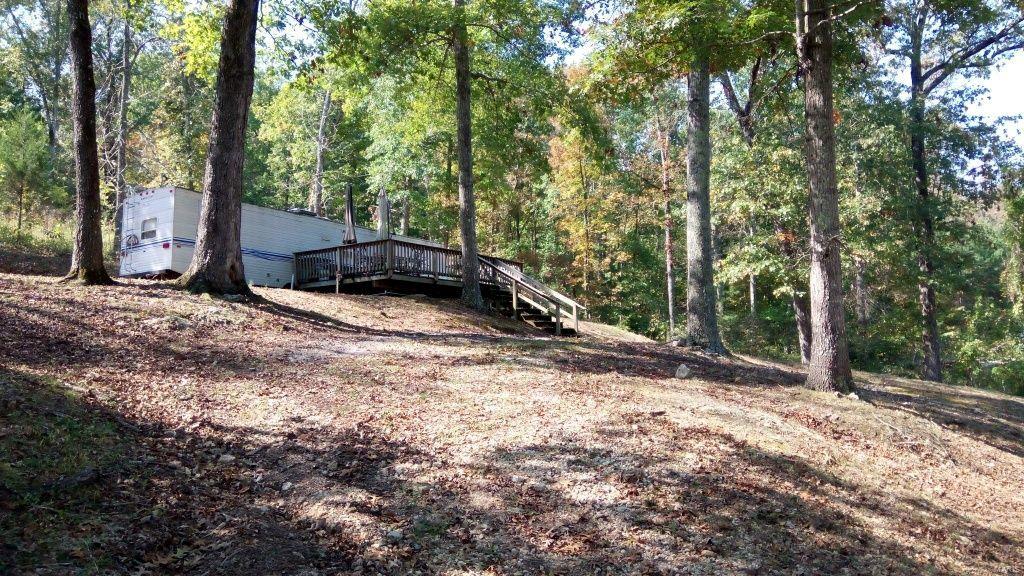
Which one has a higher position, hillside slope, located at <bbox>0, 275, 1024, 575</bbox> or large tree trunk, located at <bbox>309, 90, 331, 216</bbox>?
large tree trunk, located at <bbox>309, 90, 331, 216</bbox>

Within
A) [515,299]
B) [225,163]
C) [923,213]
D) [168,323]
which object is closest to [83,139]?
[225,163]

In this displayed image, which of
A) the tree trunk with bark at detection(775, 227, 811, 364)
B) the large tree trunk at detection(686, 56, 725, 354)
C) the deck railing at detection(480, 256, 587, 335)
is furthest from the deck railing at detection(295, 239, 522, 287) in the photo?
the tree trunk with bark at detection(775, 227, 811, 364)

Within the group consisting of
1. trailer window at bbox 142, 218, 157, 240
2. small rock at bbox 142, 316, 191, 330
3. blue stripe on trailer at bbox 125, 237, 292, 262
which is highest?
trailer window at bbox 142, 218, 157, 240

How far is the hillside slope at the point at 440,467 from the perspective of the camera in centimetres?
379

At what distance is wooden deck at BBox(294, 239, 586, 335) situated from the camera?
1702 centimetres

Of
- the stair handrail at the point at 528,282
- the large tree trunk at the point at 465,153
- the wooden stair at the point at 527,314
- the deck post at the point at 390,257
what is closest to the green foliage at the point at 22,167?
the deck post at the point at 390,257

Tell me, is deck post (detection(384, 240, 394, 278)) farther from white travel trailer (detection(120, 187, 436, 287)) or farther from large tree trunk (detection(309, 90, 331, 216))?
large tree trunk (detection(309, 90, 331, 216))

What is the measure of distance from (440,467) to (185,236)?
13565 mm

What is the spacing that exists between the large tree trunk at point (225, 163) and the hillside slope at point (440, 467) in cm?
202

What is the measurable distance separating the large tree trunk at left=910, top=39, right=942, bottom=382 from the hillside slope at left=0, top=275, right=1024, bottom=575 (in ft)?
37.0

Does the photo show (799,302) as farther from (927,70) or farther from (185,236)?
(185,236)

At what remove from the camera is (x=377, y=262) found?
55.9 feet

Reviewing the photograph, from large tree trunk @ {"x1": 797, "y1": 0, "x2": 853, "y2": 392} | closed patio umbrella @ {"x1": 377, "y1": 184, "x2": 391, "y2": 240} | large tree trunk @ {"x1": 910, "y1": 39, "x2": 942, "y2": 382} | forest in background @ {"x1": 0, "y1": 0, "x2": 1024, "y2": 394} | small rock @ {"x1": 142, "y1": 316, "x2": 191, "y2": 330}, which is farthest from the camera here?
closed patio umbrella @ {"x1": 377, "y1": 184, "x2": 391, "y2": 240}

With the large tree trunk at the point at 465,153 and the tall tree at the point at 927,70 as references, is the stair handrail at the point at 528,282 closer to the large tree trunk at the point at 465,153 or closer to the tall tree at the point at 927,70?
the large tree trunk at the point at 465,153
